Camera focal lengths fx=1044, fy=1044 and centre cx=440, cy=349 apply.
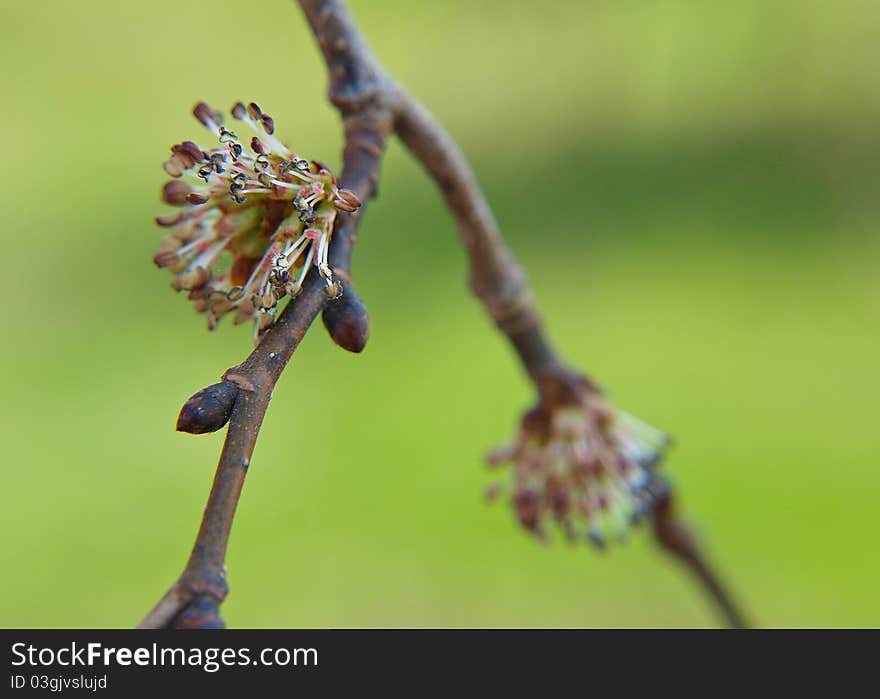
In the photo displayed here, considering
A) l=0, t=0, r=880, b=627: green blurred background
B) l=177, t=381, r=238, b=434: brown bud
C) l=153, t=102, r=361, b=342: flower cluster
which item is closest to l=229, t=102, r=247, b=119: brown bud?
l=153, t=102, r=361, b=342: flower cluster

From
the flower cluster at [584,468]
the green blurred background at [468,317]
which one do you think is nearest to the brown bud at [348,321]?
the flower cluster at [584,468]

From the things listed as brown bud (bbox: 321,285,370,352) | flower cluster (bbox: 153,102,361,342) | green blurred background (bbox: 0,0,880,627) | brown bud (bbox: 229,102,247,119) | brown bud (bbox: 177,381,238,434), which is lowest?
brown bud (bbox: 177,381,238,434)

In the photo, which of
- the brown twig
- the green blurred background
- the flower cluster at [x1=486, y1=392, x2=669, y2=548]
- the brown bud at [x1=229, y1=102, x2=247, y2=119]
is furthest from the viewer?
the green blurred background

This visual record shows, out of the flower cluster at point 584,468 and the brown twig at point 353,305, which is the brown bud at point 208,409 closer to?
the brown twig at point 353,305

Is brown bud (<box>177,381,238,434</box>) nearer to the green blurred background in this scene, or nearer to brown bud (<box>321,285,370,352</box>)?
brown bud (<box>321,285,370,352</box>)

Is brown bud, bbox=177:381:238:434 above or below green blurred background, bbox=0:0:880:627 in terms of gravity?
below

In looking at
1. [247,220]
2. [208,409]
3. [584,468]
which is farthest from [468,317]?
[208,409]

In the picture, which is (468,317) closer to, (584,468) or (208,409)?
(584,468)
